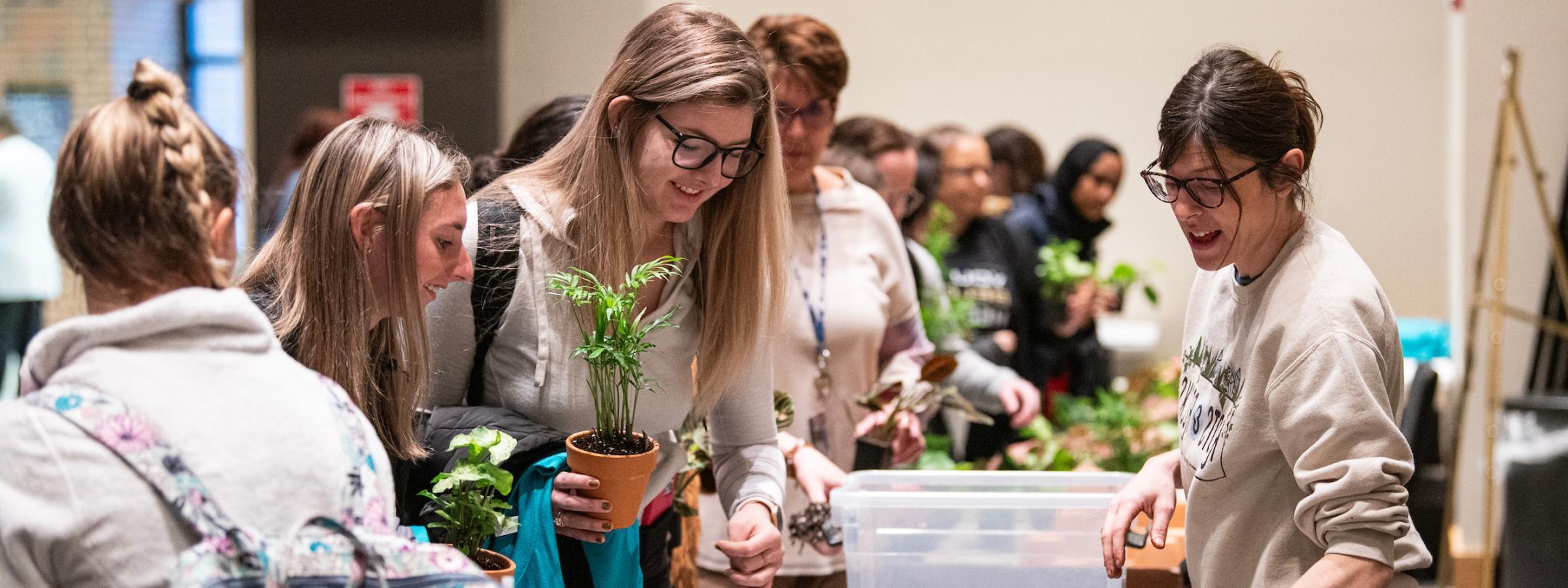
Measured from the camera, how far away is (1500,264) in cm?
→ 319

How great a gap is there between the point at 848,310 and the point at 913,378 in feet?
0.68

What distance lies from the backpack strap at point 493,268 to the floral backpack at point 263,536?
1.88 ft

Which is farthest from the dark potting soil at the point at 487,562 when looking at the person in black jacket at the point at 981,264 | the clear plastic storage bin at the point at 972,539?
the person in black jacket at the point at 981,264

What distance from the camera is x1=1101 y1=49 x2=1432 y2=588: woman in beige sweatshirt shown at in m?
1.40

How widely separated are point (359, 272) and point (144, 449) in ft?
1.66

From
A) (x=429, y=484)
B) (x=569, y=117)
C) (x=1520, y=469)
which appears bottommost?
(x=1520, y=469)

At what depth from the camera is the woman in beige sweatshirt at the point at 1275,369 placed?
140 centimetres

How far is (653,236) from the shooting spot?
74.6 inches

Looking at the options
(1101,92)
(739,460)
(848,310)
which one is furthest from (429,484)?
(1101,92)

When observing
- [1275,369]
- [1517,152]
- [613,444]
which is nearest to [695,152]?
[613,444]

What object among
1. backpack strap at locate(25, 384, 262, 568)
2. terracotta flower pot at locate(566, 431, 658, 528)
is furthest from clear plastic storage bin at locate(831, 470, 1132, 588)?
backpack strap at locate(25, 384, 262, 568)

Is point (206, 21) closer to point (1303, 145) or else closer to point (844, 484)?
point (844, 484)

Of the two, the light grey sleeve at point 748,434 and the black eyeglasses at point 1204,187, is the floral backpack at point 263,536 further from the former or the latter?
the black eyeglasses at point 1204,187

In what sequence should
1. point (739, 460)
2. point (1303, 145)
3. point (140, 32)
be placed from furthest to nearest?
point (140, 32) → point (739, 460) → point (1303, 145)
